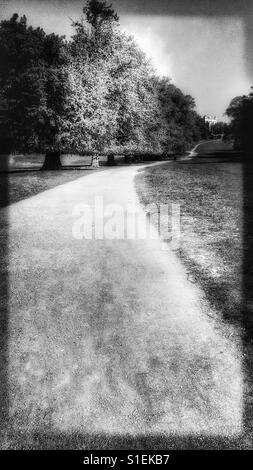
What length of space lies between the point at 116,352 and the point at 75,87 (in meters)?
21.6

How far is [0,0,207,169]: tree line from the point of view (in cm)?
2177

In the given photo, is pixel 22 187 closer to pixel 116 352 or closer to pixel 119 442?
pixel 116 352

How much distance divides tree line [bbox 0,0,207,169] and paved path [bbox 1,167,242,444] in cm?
1805

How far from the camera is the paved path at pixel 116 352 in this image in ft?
9.32

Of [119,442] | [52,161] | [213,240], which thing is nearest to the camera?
[119,442]

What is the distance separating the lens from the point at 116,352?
3.59 metres

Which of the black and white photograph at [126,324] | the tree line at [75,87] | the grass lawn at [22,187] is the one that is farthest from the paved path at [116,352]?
the tree line at [75,87]

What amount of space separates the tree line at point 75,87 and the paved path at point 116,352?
18.1 meters

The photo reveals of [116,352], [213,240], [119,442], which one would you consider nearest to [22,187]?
[213,240]

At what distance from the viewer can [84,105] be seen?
21.6 meters

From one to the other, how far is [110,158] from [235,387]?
32.3m

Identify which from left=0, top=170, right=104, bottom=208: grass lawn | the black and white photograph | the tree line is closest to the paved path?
the black and white photograph

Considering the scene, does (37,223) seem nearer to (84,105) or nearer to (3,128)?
(84,105)

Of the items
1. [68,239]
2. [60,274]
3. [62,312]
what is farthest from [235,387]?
[68,239]
